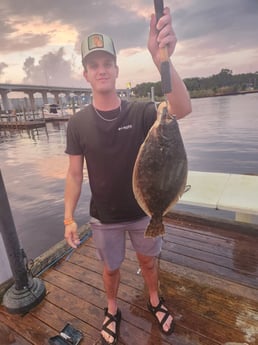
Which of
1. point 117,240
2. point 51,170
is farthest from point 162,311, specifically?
point 51,170

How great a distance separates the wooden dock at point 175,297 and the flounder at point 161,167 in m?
1.57

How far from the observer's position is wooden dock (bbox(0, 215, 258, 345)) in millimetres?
2584

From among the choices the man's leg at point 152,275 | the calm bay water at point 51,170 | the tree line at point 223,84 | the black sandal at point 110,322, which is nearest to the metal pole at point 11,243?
the black sandal at point 110,322

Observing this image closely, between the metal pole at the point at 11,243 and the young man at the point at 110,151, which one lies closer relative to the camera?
the young man at the point at 110,151

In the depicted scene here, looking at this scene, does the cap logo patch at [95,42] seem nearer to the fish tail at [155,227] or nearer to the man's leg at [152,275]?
the fish tail at [155,227]

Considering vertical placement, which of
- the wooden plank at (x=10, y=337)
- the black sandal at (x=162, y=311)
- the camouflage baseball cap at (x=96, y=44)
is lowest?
the wooden plank at (x=10, y=337)

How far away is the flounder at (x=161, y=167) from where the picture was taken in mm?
1683

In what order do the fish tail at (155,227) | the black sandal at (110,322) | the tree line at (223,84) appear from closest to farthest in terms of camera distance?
the fish tail at (155,227) → the black sandal at (110,322) → the tree line at (223,84)

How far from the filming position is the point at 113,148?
213 centimetres

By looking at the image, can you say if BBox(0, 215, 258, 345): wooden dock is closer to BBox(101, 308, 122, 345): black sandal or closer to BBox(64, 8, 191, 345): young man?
BBox(101, 308, 122, 345): black sandal

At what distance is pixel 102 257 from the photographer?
8.04ft

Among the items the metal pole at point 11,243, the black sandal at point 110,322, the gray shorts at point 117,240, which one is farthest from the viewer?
Result: the metal pole at point 11,243

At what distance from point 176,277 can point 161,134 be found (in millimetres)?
2412

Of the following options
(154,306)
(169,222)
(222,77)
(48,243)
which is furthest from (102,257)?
(222,77)
